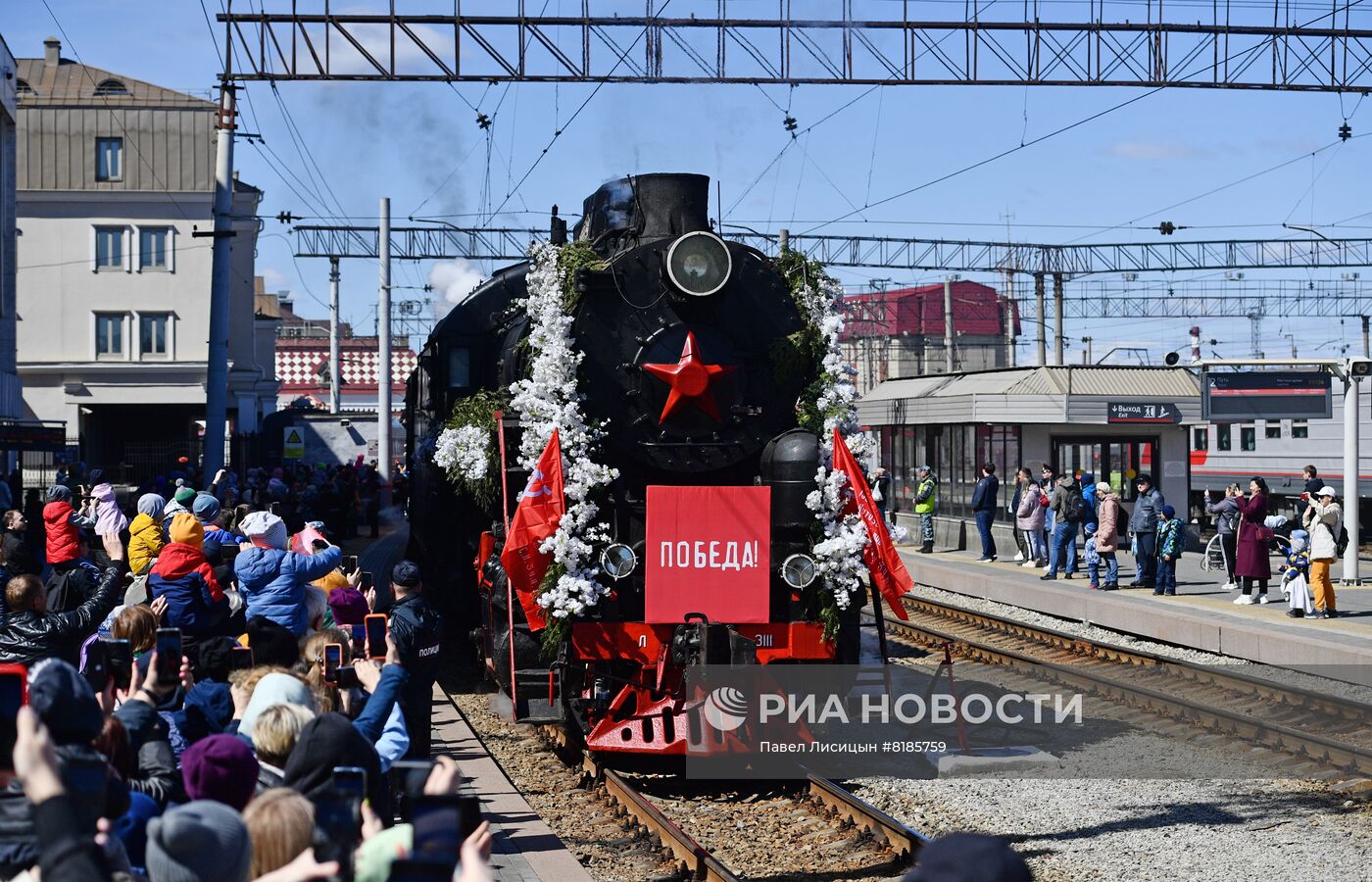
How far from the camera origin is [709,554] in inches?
392

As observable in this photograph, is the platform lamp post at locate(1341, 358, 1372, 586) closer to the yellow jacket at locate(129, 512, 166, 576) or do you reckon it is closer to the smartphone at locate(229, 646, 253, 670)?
the yellow jacket at locate(129, 512, 166, 576)

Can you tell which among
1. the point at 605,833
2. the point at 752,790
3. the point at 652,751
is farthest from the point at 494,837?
the point at 752,790

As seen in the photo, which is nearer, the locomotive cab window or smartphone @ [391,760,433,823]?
smartphone @ [391,760,433,823]

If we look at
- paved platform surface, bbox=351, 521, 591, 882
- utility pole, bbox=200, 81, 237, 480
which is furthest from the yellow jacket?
utility pole, bbox=200, 81, 237, 480

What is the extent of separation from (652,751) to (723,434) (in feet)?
7.91

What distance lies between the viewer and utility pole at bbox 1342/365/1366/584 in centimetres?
1847

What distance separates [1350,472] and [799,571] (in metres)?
11.8

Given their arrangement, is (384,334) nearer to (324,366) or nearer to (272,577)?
(272,577)

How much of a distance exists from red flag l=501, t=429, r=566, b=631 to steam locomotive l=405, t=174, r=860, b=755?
18 centimetres

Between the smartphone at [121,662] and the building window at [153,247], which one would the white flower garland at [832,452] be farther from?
the building window at [153,247]

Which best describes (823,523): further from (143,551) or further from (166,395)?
(166,395)

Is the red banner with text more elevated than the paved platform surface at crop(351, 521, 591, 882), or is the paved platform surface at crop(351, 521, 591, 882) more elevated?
the red banner with text

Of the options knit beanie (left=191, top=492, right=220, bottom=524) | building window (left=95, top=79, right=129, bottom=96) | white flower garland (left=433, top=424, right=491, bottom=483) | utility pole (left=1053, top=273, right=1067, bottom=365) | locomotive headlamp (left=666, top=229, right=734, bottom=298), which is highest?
building window (left=95, top=79, right=129, bottom=96)

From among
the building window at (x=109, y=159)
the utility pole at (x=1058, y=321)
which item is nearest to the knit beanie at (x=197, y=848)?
the utility pole at (x=1058, y=321)
